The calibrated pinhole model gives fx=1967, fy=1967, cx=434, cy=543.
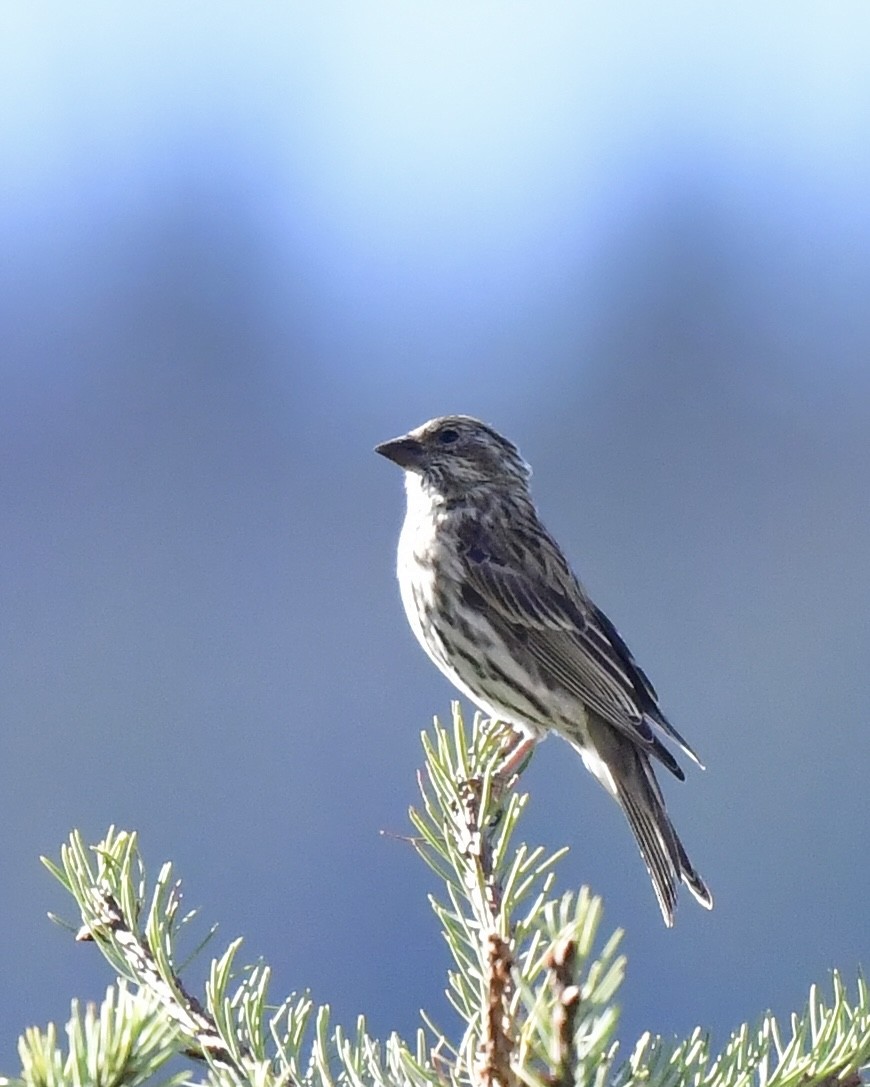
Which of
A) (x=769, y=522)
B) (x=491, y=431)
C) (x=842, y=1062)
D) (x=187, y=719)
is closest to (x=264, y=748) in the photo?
(x=187, y=719)

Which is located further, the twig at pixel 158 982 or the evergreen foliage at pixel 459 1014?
the twig at pixel 158 982

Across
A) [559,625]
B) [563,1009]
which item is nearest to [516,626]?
[559,625]

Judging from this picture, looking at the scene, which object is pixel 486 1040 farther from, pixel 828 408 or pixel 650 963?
pixel 828 408

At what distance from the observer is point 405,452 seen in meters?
6.88

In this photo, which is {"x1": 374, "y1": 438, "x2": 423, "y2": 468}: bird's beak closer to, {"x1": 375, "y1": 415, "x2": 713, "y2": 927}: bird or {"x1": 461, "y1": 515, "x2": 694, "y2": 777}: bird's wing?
{"x1": 375, "y1": 415, "x2": 713, "y2": 927}: bird

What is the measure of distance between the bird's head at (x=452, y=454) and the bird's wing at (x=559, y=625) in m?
0.26

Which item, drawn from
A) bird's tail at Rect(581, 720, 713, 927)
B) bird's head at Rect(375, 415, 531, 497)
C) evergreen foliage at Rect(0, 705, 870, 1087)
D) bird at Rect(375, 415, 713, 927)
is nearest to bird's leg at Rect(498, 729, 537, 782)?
bird at Rect(375, 415, 713, 927)

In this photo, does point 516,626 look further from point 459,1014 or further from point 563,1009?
point 563,1009

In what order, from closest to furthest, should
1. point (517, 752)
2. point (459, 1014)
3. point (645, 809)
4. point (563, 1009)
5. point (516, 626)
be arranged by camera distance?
point (563, 1009)
point (459, 1014)
point (517, 752)
point (645, 809)
point (516, 626)

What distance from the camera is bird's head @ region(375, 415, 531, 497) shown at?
686 cm

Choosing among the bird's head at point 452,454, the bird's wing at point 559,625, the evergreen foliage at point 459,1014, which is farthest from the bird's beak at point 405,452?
the evergreen foliage at point 459,1014

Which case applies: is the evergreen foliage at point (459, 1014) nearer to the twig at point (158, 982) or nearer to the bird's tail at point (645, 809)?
the twig at point (158, 982)

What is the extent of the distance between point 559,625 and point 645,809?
805 millimetres

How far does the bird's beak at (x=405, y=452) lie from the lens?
6836mm
